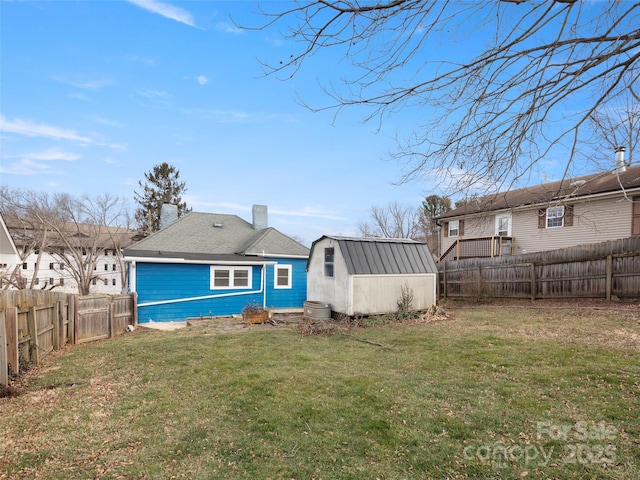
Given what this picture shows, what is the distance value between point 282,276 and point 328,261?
4.59 meters

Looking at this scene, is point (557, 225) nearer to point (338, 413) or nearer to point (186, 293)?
point (338, 413)

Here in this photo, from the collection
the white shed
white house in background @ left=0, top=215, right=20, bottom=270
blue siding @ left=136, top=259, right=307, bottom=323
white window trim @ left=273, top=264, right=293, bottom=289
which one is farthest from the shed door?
white house in background @ left=0, top=215, right=20, bottom=270

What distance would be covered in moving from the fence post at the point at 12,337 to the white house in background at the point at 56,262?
427 centimetres

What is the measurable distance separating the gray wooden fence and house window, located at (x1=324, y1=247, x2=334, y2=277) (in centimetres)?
746

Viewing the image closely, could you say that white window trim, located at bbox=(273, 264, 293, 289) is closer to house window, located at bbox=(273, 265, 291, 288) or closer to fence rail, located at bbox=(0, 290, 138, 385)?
house window, located at bbox=(273, 265, 291, 288)

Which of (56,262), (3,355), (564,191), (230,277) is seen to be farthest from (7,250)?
(56,262)

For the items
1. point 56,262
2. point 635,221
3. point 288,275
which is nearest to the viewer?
point 635,221

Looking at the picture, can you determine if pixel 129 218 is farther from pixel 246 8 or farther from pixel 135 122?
pixel 246 8

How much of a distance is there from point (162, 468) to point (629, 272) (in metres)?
14.1

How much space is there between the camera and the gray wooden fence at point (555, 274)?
10891mm

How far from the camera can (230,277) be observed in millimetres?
14180

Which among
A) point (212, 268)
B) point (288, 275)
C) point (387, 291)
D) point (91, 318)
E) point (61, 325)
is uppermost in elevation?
point (212, 268)

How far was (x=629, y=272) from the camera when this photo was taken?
10742mm

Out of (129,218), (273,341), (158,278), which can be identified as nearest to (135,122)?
(158,278)
